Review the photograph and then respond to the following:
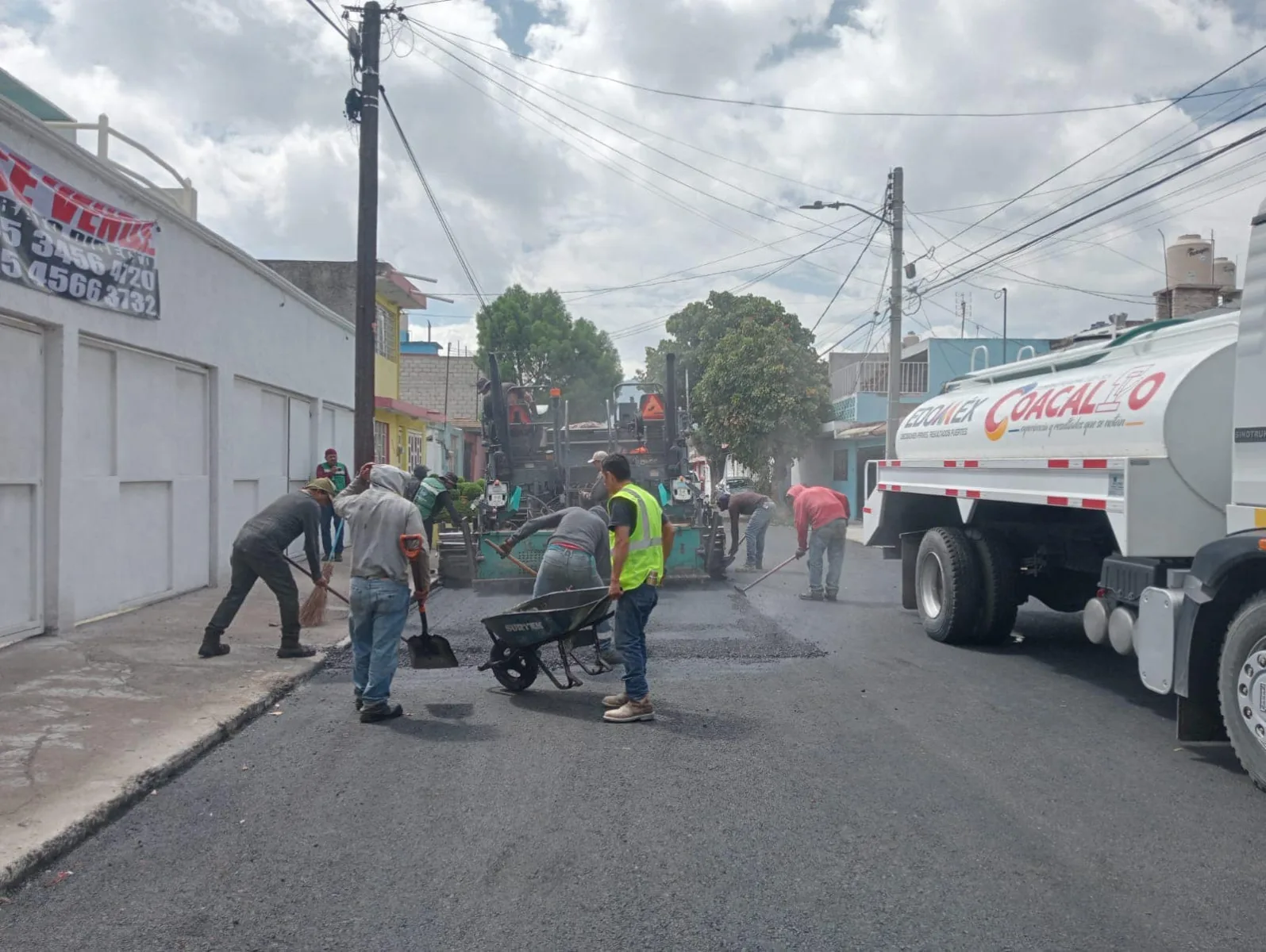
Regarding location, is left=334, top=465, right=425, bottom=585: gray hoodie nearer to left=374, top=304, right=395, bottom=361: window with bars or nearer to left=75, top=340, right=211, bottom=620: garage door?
left=75, top=340, right=211, bottom=620: garage door

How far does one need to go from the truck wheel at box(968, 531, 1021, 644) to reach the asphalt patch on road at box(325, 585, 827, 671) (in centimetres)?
145

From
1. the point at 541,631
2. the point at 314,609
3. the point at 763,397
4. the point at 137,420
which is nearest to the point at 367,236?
the point at 137,420

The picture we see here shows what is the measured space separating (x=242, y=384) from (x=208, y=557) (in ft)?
7.47

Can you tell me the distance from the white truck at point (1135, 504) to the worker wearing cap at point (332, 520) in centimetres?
824

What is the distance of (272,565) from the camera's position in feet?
26.6

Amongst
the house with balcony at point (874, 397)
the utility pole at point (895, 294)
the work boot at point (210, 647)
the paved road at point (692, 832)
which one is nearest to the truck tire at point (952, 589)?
the paved road at point (692, 832)

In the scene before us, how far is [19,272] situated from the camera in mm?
7977

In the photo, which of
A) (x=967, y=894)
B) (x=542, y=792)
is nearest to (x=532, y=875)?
(x=542, y=792)

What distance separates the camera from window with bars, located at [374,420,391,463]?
23.0 meters

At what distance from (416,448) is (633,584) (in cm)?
2328

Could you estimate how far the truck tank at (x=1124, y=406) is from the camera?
588cm

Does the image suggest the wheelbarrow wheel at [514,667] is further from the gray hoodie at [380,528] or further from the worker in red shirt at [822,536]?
the worker in red shirt at [822,536]

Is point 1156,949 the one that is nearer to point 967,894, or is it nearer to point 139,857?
point 967,894

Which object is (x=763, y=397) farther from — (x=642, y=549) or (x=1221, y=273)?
(x=642, y=549)
